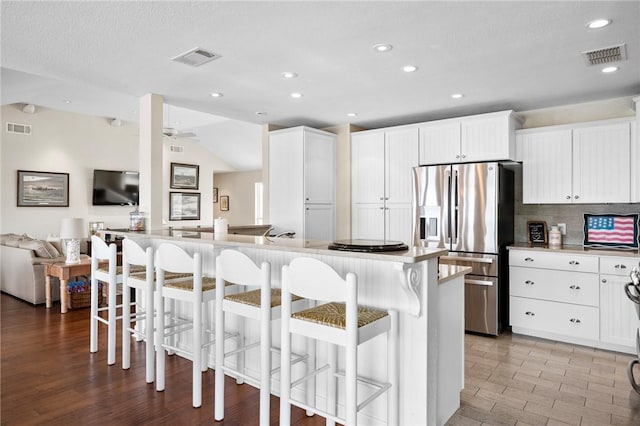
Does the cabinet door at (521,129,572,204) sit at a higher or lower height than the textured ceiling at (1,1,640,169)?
lower

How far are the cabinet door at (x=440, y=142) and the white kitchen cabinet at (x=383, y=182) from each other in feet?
0.37

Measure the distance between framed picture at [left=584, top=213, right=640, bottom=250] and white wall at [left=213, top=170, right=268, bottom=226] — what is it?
322 inches

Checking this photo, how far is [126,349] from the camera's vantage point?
3.20 m

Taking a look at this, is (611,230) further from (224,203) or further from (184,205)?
(224,203)

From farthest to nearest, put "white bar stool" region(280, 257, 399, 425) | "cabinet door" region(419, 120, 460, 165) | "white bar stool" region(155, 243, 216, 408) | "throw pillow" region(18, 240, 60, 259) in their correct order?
1. "throw pillow" region(18, 240, 60, 259)
2. "cabinet door" region(419, 120, 460, 165)
3. "white bar stool" region(155, 243, 216, 408)
4. "white bar stool" region(280, 257, 399, 425)

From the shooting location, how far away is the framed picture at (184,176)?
958cm

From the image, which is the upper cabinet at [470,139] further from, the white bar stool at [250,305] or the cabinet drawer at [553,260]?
the white bar stool at [250,305]

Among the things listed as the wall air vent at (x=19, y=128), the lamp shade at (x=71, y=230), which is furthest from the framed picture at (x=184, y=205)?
the lamp shade at (x=71, y=230)

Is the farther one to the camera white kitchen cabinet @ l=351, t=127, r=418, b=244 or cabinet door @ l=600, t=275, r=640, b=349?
white kitchen cabinet @ l=351, t=127, r=418, b=244

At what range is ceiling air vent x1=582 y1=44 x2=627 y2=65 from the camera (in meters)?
2.90

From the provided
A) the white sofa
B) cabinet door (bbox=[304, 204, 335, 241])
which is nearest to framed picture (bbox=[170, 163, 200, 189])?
the white sofa

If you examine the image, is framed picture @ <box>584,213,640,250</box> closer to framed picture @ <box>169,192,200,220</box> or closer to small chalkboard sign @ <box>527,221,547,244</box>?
small chalkboard sign @ <box>527,221,547,244</box>

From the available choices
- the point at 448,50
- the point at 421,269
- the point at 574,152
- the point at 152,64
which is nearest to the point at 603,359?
the point at 574,152

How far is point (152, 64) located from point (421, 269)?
2.66 m
